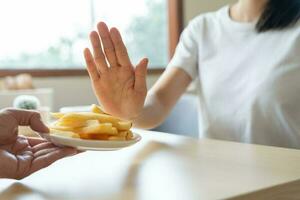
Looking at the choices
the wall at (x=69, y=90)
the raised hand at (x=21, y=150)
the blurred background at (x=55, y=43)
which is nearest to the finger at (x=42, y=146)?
the raised hand at (x=21, y=150)

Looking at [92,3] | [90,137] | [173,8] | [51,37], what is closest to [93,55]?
[90,137]

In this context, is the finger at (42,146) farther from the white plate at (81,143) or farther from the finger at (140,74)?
the finger at (140,74)

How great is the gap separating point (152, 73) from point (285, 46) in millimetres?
1474

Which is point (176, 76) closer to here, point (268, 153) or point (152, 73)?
point (268, 153)

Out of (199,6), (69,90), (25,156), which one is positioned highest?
(25,156)

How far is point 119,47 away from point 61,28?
146 cm

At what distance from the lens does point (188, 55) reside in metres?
1.30

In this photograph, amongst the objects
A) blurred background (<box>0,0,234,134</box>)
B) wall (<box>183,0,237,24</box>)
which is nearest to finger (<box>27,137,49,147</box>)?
blurred background (<box>0,0,234,134</box>)

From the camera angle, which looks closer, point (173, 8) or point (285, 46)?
point (285, 46)

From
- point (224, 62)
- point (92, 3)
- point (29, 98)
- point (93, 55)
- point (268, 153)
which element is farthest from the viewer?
point (92, 3)

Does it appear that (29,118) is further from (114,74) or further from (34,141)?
(114,74)

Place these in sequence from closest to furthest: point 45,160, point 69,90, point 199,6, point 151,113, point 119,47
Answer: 1. point 45,160
2. point 119,47
3. point 151,113
4. point 69,90
5. point 199,6

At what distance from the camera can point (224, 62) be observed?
1.24 meters

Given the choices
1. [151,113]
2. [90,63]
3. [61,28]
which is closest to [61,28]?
[61,28]
